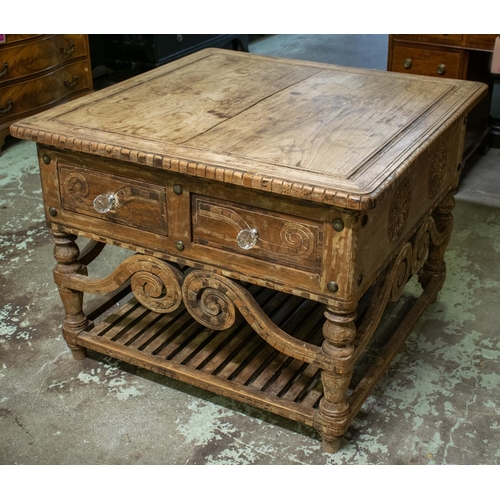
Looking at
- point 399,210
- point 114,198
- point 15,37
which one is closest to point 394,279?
point 399,210

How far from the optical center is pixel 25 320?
2.84 m

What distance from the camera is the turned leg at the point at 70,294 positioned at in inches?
96.3

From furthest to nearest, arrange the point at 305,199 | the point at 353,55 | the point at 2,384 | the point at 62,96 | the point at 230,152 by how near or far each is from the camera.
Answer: the point at 353,55 < the point at 62,96 < the point at 2,384 < the point at 230,152 < the point at 305,199

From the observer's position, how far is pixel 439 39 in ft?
11.8

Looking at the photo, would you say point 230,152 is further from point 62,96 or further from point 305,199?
point 62,96

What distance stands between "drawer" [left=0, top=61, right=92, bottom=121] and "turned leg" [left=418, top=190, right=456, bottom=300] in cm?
252

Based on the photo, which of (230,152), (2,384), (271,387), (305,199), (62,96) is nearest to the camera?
(305,199)

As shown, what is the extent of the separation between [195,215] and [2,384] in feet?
3.03

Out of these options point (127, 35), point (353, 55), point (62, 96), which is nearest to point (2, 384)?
point (62, 96)

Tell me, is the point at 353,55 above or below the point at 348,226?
below

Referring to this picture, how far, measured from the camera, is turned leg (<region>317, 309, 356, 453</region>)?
6.73 ft

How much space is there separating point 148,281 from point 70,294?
34 centimetres

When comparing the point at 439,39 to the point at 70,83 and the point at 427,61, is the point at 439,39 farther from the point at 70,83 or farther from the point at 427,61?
the point at 70,83

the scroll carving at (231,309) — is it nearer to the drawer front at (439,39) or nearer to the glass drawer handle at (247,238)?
the glass drawer handle at (247,238)
